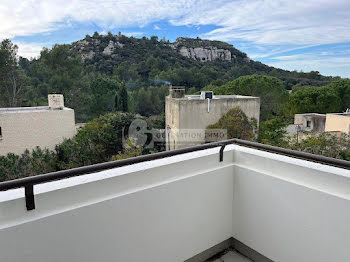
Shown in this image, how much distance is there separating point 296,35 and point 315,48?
2.10 m

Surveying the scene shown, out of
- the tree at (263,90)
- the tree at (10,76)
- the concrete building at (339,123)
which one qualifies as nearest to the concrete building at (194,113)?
the concrete building at (339,123)

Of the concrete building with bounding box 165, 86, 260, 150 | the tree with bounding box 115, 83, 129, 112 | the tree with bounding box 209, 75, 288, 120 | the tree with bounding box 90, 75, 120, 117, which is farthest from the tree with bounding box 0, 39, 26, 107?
the tree with bounding box 209, 75, 288, 120

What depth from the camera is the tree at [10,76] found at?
15219mm

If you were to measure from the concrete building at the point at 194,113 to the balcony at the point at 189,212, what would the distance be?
10.5 m

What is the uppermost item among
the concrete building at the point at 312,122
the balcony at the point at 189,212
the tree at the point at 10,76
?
the tree at the point at 10,76

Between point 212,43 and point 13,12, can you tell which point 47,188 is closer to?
point 13,12

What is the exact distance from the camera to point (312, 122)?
1711 cm

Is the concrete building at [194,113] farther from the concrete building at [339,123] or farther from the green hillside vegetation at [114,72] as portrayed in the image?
the green hillside vegetation at [114,72]

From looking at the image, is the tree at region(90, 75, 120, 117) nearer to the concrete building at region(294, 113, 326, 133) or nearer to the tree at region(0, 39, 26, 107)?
the tree at region(0, 39, 26, 107)

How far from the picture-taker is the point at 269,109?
66.8ft

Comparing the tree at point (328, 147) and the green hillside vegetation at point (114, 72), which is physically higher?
the green hillside vegetation at point (114, 72)

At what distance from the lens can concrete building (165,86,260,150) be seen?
12.2m

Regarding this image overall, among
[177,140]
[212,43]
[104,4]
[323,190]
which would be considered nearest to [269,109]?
[177,140]

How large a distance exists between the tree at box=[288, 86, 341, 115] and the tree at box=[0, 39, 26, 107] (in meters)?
19.5
